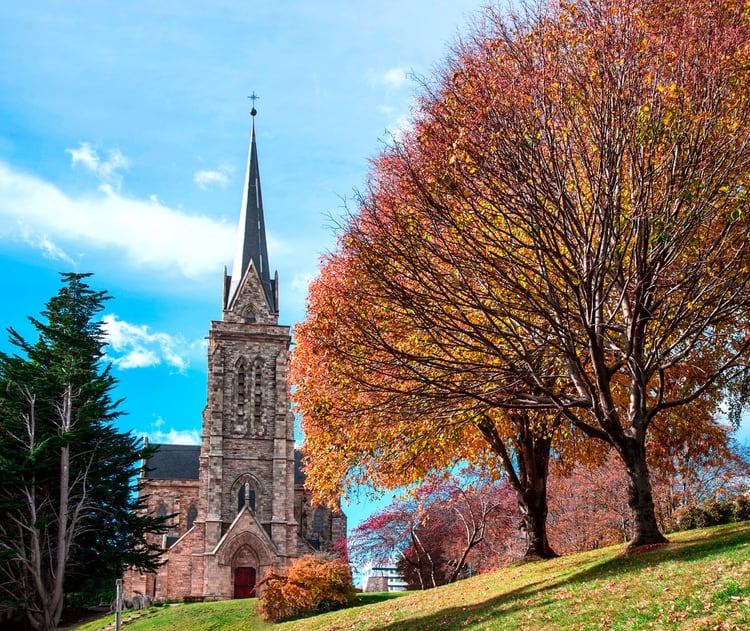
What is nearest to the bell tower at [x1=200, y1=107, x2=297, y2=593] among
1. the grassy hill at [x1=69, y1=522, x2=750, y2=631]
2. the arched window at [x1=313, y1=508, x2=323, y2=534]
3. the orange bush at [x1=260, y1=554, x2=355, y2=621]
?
the arched window at [x1=313, y1=508, x2=323, y2=534]

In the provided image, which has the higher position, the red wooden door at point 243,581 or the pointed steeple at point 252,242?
the pointed steeple at point 252,242

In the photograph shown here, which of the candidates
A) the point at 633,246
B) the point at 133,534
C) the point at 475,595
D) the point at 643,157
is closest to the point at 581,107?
the point at 643,157

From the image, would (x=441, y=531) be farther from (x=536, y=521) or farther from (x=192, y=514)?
(x=536, y=521)

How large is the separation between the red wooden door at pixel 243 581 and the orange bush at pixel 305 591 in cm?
1687

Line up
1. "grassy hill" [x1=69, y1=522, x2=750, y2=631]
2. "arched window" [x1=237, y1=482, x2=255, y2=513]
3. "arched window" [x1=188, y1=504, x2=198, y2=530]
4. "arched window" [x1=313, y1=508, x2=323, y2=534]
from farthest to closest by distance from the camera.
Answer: "arched window" [x1=313, y1=508, x2=323, y2=534] < "arched window" [x1=188, y1=504, x2=198, y2=530] < "arched window" [x1=237, y1=482, x2=255, y2=513] < "grassy hill" [x1=69, y1=522, x2=750, y2=631]

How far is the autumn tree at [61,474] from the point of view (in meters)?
29.7

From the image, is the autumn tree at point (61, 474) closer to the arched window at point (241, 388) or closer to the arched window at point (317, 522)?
the arched window at point (241, 388)

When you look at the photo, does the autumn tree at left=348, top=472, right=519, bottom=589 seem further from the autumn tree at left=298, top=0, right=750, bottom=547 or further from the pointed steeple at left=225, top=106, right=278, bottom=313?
the autumn tree at left=298, top=0, right=750, bottom=547

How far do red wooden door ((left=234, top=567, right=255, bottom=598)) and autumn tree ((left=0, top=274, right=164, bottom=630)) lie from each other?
1120 centimetres

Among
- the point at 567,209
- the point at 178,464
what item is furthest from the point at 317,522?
the point at 567,209

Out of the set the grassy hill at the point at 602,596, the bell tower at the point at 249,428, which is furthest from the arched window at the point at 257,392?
the grassy hill at the point at 602,596

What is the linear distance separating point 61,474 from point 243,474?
52.7ft

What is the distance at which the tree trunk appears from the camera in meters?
15.3

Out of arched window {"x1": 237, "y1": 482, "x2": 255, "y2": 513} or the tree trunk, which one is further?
arched window {"x1": 237, "y1": 482, "x2": 255, "y2": 513}
